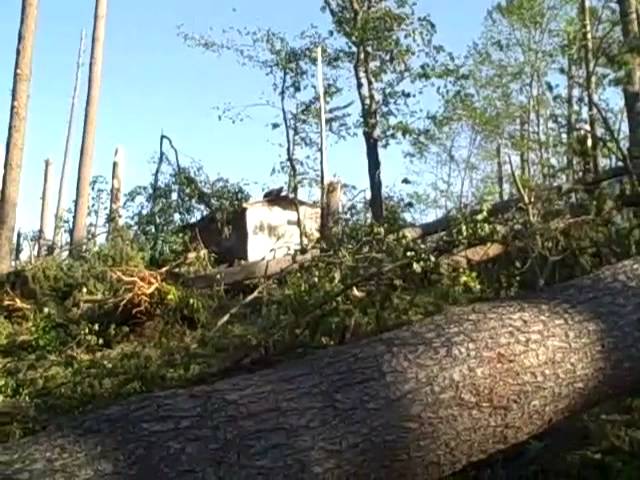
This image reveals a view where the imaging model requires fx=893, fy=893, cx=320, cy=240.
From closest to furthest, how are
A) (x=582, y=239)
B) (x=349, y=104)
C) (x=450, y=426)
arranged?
(x=450, y=426)
(x=582, y=239)
(x=349, y=104)

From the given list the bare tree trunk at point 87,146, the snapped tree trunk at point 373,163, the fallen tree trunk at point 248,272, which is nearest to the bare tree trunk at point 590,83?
the fallen tree trunk at point 248,272

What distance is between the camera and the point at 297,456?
2.84m

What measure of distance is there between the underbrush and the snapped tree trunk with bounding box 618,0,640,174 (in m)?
3.68

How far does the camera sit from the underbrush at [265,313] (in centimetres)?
476

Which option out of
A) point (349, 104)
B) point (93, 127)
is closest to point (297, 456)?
point (93, 127)

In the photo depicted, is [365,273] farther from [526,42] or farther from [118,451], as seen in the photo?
[526,42]

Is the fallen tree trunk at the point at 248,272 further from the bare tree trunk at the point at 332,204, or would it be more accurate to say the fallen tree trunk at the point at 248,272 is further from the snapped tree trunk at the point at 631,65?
the snapped tree trunk at the point at 631,65

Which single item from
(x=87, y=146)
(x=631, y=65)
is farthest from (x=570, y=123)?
(x=87, y=146)

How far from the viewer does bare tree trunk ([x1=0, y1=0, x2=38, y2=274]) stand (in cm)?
1269

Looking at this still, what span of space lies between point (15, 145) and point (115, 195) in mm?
2897

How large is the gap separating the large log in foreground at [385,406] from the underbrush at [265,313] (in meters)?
0.49

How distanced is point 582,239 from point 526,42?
2225 centimetres

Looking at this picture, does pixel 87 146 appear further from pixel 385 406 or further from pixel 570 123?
pixel 385 406

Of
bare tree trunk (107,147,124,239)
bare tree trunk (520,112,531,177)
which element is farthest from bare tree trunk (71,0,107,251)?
bare tree trunk (520,112,531,177)
